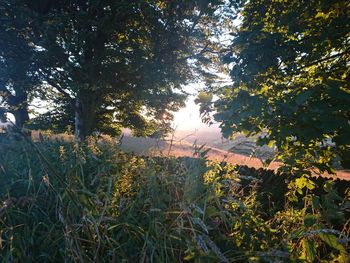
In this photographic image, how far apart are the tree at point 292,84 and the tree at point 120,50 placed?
960 centimetres

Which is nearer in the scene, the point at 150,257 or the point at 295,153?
the point at 150,257

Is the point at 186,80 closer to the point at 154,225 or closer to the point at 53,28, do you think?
the point at 53,28

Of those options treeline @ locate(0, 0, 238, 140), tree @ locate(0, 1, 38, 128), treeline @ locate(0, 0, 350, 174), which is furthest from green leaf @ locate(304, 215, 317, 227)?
tree @ locate(0, 1, 38, 128)

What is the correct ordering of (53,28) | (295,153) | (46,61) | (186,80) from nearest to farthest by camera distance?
(295,153)
(53,28)
(46,61)
(186,80)

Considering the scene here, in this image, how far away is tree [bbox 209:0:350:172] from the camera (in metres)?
3.32

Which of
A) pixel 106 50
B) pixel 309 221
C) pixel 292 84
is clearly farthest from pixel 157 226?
pixel 106 50

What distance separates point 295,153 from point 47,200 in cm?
326

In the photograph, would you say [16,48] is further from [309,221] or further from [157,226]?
[309,221]

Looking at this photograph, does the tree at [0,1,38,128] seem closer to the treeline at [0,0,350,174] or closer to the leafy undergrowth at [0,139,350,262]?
the treeline at [0,0,350,174]

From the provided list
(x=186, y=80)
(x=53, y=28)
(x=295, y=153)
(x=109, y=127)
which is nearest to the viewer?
(x=295, y=153)

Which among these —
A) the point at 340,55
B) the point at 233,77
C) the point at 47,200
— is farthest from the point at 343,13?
the point at 47,200

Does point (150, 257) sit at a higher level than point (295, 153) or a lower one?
lower

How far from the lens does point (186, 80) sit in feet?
51.2

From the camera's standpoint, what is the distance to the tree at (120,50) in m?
13.3
